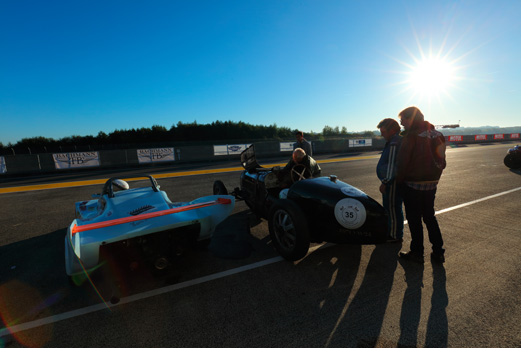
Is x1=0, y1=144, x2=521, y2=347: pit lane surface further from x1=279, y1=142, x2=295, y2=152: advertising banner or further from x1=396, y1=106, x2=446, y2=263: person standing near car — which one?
x1=279, y1=142, x2=295, y2=152: advertising banner

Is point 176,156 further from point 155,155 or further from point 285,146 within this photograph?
point 285,146

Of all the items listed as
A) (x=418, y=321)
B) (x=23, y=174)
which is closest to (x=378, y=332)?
(x=418, y=321)

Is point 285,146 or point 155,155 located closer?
point 155,155

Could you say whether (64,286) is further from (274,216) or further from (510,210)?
(510,210)

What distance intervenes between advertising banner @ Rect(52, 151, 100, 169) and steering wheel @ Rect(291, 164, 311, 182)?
1679 cm

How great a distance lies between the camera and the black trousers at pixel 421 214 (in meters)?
3.02

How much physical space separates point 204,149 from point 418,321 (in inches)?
717

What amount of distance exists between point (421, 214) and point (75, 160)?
62.7 feet

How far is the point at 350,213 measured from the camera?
2787 millimetres

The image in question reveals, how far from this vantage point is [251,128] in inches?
2987

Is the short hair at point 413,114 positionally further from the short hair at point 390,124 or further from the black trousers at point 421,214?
the black trousers at point 421,214

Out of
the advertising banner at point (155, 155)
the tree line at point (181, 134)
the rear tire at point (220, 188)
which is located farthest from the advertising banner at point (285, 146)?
the tree line at point (181, 134)

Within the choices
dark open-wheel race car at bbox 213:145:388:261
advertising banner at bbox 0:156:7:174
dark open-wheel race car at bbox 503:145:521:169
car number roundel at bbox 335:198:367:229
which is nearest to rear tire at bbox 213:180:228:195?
dark open-wheel race car at bbox 213:145:388:261

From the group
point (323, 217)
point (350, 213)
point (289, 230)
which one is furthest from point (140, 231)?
point (350, 213)
